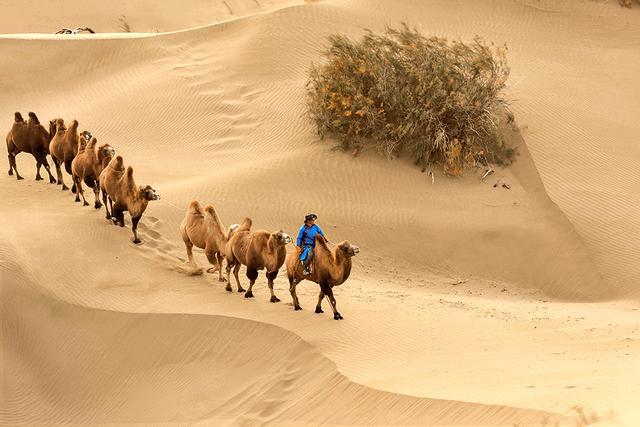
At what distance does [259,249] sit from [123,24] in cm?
2846

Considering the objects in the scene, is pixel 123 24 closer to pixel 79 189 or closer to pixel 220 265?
pixel 79 189

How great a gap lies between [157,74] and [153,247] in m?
10.7

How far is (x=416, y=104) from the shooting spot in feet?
68.8

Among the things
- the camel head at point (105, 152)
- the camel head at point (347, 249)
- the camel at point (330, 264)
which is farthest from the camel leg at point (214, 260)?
the camel head at point (105, 152)

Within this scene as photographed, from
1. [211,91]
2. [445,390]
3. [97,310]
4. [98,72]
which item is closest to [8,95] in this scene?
[98,72]

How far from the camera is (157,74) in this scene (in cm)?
2702

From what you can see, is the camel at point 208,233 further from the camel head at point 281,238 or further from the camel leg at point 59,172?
the camel leg at point 59,172

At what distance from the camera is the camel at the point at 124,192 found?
54.7ft

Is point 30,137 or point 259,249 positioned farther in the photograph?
point 30,137

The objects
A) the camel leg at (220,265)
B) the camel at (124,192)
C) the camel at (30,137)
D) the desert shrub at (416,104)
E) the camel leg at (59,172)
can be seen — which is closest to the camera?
the camel leg at (220,265)

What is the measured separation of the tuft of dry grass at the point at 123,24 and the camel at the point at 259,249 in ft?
87.3

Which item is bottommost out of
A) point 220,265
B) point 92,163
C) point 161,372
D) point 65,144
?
point 161,372

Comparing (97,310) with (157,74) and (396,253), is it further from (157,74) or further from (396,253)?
(157,74)

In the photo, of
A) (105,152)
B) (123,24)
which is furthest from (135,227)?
(123,24)
